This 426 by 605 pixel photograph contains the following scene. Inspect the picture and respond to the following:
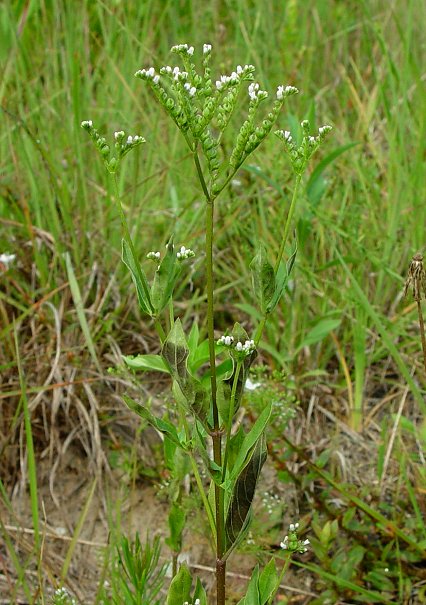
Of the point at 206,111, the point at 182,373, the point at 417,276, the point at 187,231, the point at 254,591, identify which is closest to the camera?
the point at 206,111

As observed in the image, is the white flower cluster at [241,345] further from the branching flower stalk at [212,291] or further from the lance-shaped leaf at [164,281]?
the lance-shaped leaf at [164,281]

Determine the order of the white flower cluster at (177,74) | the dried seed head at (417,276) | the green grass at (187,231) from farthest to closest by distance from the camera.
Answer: the green grass at (187,231), the dried seed head at (417,276), the white flower cluster at (177,74)

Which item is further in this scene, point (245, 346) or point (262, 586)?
point (262, 586)

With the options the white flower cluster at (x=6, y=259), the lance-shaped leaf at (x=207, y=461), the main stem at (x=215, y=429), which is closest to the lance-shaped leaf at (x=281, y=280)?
the main stem at (x=215, y=429)

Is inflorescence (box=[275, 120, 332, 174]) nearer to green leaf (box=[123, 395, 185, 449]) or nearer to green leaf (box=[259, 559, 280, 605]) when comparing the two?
green leaf (box=[123, 395, 185, 449])

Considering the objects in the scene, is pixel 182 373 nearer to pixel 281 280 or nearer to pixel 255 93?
pixel 281 280

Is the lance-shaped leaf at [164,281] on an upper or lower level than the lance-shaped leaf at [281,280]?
upper

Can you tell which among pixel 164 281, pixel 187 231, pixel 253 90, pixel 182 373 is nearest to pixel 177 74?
pixel 253 90

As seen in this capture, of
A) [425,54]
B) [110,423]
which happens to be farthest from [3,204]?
[425,54]
